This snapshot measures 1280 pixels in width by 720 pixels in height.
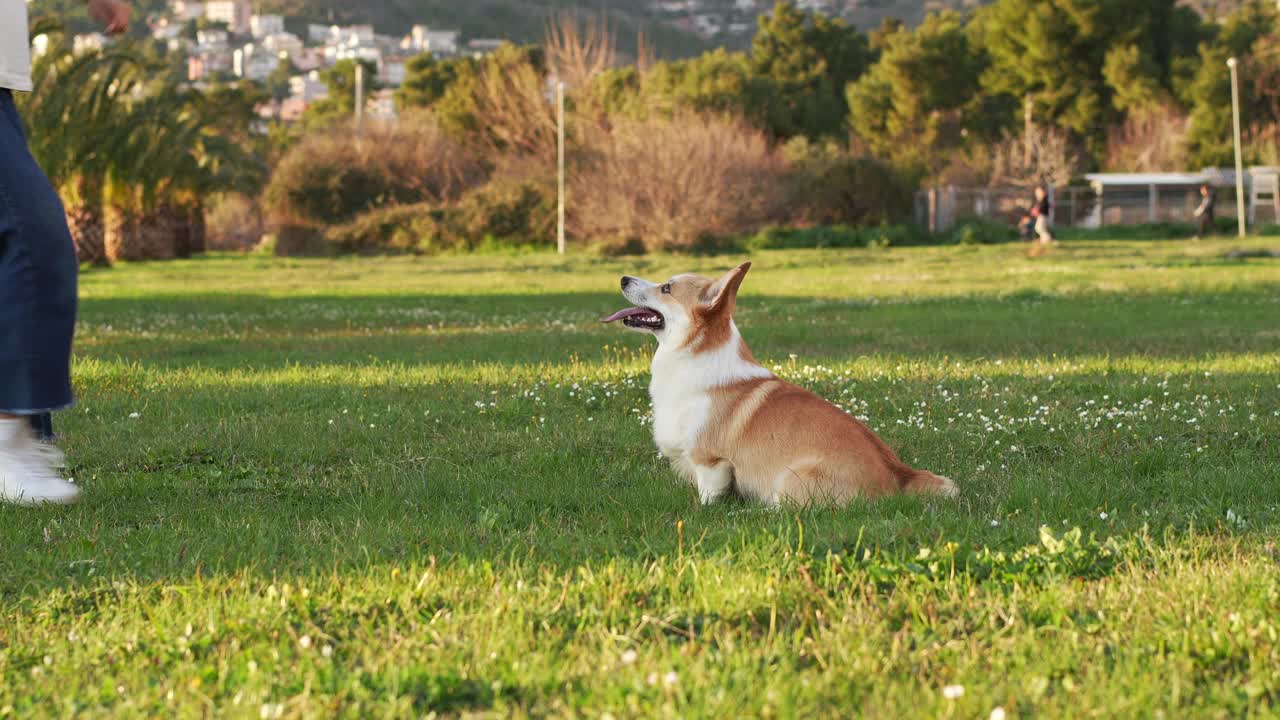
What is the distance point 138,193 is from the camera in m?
39.7

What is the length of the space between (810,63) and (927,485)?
197 feet

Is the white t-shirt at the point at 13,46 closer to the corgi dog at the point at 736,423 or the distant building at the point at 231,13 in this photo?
the corgi dog at the point at 736,423

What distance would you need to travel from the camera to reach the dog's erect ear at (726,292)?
5.06m

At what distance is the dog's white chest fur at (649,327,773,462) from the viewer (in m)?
5.08

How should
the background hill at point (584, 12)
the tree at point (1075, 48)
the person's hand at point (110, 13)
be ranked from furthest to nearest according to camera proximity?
the background hill at point (584, 12), the tree at point (1075, 48), the person's hand at point (110, 13)

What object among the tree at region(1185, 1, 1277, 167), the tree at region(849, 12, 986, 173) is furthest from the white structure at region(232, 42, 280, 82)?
the tree at region(1185, 1, 1277, 167)

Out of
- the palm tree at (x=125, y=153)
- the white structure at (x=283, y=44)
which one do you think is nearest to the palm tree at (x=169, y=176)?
the palm tree at (x=125, y=153)

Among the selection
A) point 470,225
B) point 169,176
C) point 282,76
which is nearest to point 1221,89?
point 470,225

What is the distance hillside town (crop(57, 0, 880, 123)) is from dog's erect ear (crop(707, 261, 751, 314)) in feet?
313

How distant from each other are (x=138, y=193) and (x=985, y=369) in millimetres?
36562

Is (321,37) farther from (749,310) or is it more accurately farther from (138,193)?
(749,310)

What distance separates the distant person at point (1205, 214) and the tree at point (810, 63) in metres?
19.6

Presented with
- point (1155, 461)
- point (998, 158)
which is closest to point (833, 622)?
point (1155, 461)

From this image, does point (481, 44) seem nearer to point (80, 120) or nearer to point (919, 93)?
point (919, 93)
